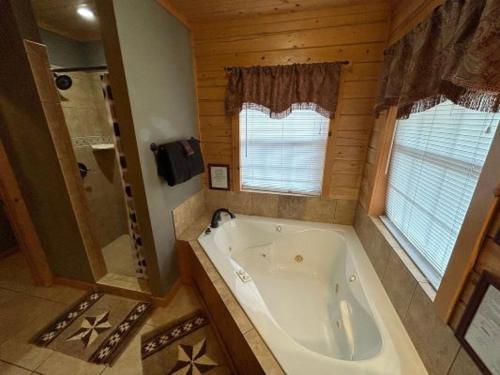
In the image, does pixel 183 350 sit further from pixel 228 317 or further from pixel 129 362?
pixel 228 317

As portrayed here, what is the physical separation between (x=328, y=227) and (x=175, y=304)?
5.38 feet

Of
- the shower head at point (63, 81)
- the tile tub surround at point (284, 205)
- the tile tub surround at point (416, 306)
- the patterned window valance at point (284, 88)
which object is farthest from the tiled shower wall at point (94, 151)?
the tile tub surround at point (416, 306)

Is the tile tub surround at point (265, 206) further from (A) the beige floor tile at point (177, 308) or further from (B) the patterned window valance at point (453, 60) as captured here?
(B) the patterned window valance at point (453, 60)

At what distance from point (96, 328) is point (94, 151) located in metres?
1.75

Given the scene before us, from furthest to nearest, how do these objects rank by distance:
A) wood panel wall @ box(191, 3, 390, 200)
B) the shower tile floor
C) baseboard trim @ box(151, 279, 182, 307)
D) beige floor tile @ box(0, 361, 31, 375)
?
1. the shower tile floor
2. baseboard trim @ box(151, 279, 182, 307)
3. wood panel wall @ box(191, 3, 390, 200)
4. beige floor tile @ box(0, 361, 31, 375)

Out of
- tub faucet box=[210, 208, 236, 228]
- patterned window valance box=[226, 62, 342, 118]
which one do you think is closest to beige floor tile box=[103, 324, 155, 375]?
tub faucet box=[210, 208, 236, 228]

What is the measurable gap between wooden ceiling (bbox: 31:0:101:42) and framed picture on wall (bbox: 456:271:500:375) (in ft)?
8.15

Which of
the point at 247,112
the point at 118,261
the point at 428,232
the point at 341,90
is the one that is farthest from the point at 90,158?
the point at 428,232

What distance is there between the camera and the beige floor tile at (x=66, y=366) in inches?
51.2

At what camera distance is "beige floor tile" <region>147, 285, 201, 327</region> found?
5.44 feet

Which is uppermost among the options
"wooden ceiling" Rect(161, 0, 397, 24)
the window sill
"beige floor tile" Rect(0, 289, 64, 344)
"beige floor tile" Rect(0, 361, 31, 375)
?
"wooden ceiling" Rect(161, 0, 397, 24)

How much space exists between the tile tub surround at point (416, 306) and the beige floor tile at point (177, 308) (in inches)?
59.2

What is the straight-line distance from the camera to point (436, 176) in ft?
3.59

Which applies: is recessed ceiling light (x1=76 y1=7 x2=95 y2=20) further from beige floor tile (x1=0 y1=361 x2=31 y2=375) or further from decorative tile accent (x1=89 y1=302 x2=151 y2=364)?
beige floor tile (x1=0 y1=361 x2=31 y2=375)
